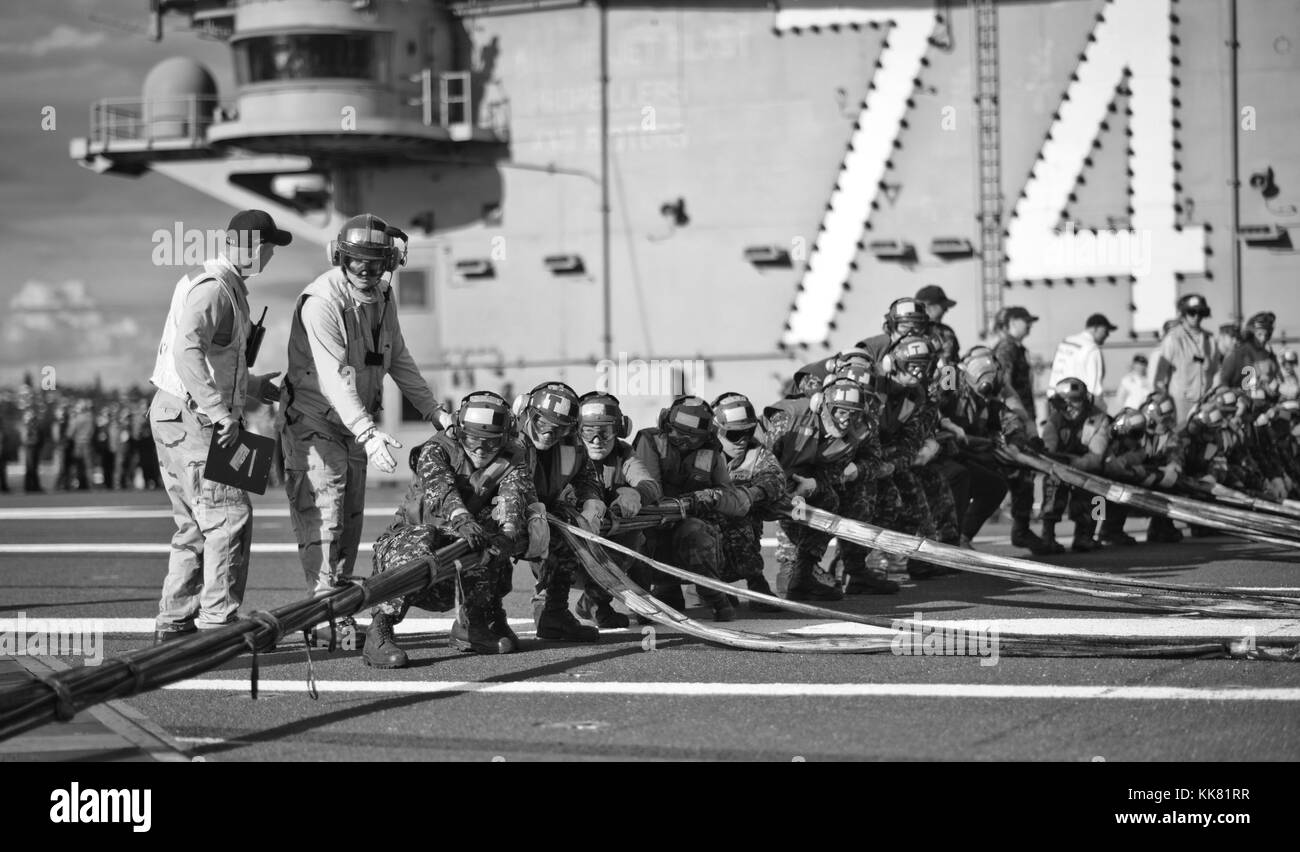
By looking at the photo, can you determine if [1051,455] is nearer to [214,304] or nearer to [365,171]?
[214,304]

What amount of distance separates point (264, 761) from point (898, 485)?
707 cm

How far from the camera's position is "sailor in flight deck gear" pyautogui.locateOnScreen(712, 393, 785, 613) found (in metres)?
10.2

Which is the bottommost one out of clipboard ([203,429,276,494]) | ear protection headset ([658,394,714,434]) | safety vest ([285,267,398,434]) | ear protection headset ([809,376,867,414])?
clipboard ([203,429,276,494])

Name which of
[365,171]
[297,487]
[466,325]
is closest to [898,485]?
[297,487]

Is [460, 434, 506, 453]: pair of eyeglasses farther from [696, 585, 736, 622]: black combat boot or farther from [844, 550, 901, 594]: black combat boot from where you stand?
[844, 550, 901, 594]: black combat boot

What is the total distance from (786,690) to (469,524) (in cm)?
197

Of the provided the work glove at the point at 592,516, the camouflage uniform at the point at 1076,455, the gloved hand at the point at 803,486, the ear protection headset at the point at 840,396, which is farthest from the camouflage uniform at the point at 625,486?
the camouflage uniform at the point at 1076,455

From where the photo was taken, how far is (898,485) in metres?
11.8

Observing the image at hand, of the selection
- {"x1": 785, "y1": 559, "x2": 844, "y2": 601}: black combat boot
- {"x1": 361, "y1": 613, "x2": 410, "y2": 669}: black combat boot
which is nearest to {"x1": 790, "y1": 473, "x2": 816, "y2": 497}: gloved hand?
{"x1": 785, "y1": 559, "x2": 844, "y2": 601}: black combat boot

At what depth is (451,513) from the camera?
26.5ft

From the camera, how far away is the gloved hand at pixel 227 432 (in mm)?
7945

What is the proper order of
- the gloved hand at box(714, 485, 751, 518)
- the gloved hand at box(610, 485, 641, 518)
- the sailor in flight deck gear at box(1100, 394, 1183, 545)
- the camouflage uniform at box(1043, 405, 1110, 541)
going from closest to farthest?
the gloved hand at box(610, 485, 641, 518), the gloved hand at box(714, 485, 751, 518), the camouflage uniform at box(1043, 405, 1110, 541), the sailor in flight deck gear at box(1100, 394, 1183, 545)

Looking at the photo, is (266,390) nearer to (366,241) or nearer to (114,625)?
(366,241)

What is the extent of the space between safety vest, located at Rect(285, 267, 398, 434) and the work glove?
134cm
